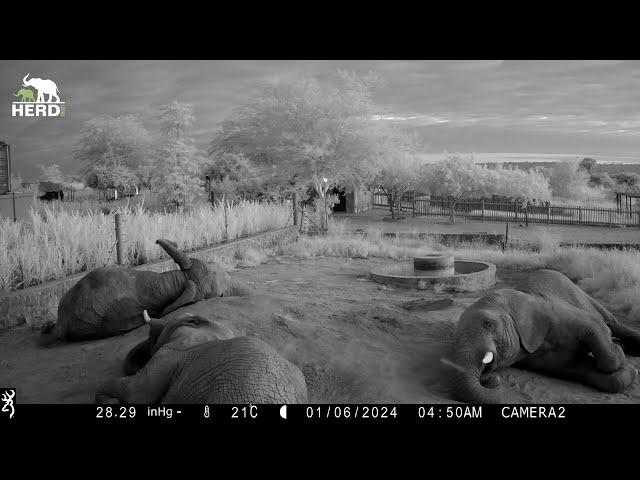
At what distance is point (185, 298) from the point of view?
709 cm

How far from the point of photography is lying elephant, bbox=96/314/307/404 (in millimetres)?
3086

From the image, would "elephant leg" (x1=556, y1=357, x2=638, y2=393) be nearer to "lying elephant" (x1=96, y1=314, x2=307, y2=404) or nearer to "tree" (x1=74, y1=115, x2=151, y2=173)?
"lying elephant" (x1=96, y1=314, x2=307, y2=404)

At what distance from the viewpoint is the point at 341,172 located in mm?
25516

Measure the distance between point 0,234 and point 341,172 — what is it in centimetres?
1760

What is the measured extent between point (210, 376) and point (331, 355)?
7.59ft

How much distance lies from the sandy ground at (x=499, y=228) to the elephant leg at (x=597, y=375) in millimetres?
16990

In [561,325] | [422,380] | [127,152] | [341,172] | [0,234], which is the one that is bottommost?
[422,380]

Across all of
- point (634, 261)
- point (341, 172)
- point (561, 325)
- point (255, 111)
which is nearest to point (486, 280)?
point (634, 261)

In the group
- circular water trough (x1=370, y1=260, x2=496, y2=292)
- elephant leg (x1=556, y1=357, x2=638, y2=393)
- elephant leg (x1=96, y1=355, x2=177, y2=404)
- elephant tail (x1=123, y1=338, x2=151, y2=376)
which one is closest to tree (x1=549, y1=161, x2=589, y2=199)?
circular water trough (x1=370, y1=260, x2=496, y2=292)

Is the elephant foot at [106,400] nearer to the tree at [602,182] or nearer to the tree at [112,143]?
the tree at [112,143]

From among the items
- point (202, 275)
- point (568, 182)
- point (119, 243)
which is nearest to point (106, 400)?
point (202, 275)

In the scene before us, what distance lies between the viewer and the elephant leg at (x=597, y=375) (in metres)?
5.23

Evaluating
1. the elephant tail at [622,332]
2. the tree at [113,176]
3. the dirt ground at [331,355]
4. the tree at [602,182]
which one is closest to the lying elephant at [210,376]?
the dirt ground at [331,355]

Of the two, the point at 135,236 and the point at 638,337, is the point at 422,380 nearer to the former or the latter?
the point at 638,337
